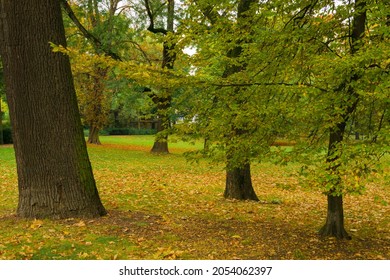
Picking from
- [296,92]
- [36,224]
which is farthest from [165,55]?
[296,92]

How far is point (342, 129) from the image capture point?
5.82 m

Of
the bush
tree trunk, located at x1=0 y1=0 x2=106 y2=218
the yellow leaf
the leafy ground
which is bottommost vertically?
the leafy ground

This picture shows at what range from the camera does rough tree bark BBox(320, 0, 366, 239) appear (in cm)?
523

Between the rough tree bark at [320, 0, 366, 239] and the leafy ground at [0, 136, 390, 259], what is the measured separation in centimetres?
23

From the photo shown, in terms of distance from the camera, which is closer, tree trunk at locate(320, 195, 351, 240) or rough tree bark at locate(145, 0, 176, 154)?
tree trunk at locate(320, 195, 351, 240)

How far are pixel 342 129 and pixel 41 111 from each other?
15.1 feet

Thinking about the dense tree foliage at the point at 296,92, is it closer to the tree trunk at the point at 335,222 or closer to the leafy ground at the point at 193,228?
the tree trunk at the point at 335,222

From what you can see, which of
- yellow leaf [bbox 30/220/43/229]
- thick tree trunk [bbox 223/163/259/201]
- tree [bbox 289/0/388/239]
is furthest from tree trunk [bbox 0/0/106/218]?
thick tree trunk [bbox 223/163/259/201]

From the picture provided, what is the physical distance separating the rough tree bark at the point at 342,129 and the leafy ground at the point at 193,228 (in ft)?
0.74

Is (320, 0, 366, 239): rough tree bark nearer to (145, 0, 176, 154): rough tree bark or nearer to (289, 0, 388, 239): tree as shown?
(289, 0, 388, 239): tree

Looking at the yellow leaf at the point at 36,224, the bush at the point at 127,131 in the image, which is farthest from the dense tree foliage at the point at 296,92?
the bush at the point at 127,131

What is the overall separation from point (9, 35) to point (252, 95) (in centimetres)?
395
